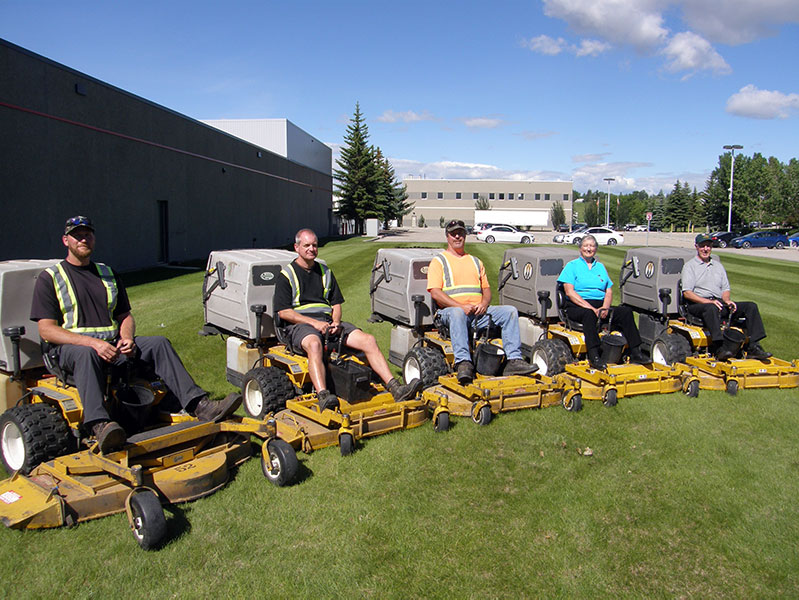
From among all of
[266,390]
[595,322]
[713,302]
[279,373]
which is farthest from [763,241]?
[266,390]

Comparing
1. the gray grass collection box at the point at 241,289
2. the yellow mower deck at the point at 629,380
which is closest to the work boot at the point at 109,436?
the gray grass collection box at the point at 241,289

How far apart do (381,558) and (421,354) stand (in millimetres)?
3562

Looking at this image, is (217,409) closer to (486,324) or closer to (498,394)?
(498,394)

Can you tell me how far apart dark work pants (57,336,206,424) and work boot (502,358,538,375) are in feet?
10.8

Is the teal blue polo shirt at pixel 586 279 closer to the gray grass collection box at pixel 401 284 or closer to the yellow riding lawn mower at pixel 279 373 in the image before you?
the gray grass collection box at pixel 401 284

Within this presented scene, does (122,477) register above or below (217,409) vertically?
below

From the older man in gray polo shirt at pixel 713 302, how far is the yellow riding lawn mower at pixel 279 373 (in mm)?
4527

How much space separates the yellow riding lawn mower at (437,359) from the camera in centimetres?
650

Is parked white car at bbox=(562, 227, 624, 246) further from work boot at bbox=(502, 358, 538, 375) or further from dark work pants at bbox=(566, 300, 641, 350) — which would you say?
work boot at bbox=(502, 358, 538, 375)

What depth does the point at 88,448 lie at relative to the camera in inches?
192

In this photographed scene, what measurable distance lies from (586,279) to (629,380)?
151 cm

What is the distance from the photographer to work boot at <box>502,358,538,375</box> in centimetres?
699

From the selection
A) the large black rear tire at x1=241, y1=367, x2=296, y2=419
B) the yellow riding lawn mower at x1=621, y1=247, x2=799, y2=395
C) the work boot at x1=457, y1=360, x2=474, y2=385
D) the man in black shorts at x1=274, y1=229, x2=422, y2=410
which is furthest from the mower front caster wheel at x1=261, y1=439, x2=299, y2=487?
the yellow riding lawn mower at x1=621, y1=247, x2=799, y2=395

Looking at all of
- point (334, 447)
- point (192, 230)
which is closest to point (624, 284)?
point (334, 447)
